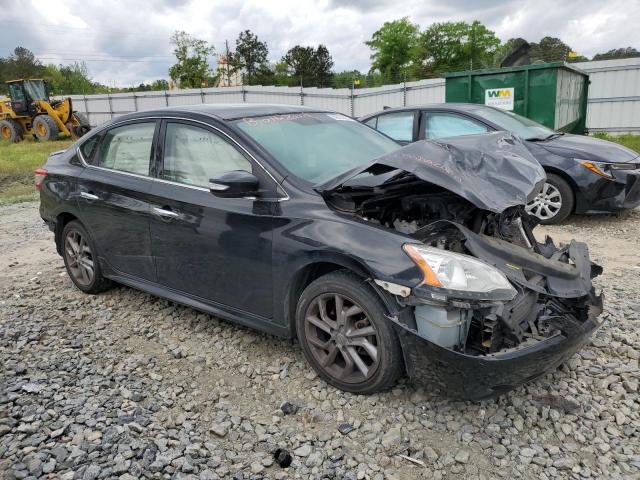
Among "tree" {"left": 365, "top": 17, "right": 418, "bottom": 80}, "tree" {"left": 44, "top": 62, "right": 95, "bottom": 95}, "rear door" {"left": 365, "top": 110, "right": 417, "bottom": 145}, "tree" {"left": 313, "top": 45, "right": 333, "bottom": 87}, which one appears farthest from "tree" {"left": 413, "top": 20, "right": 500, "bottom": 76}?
"rear door" {"left": 365, "top": 110, "right": 417, "bottom": 145}

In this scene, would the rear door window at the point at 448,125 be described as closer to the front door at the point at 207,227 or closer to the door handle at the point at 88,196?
the front door at the point at 207,227

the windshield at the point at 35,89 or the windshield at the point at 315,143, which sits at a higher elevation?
the windshield at the point at 35,89

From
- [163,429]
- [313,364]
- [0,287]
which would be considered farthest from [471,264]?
[0,287]

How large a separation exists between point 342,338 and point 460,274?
0.79m

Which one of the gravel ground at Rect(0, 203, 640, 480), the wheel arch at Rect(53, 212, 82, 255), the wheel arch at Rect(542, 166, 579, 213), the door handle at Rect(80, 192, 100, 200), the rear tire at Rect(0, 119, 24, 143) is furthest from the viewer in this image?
the rear tire at Rect(0, 119, 24, 143)

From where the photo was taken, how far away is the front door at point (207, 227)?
129 inches

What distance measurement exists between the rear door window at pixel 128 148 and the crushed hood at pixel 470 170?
163cm

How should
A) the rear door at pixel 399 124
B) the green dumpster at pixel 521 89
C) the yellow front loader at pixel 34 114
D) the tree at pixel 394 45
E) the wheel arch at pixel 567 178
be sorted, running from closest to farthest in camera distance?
the wheel arch at pixel 567 178
the rear door at pixel 399 124
the green dumpster at pixel 521 89
the yellow front loader at pixel 34 114
the tree at pixel 394 45

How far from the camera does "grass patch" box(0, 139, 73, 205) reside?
37.6 feet

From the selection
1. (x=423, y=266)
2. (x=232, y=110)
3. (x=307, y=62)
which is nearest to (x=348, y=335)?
(x=423, y=266)

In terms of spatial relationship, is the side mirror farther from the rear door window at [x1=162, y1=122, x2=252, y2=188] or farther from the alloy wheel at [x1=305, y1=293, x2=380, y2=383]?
the alloy wheel at [x1=305, y1=293, x2=380, y2=383]

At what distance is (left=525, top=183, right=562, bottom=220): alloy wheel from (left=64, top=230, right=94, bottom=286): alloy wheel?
200 inches

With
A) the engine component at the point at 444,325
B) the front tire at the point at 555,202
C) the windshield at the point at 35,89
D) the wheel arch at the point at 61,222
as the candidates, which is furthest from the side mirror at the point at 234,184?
the windshield at the point at 35,89

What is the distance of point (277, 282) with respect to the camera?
3.20 meters
